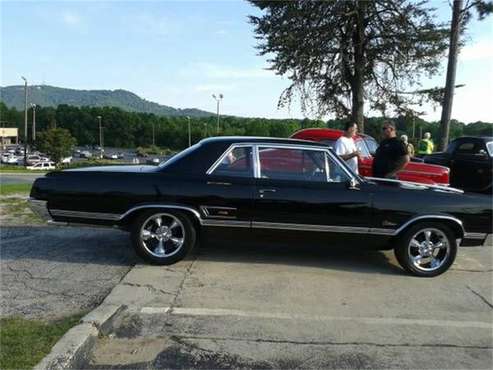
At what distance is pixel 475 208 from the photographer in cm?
655

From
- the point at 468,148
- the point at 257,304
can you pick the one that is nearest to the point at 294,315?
the point at 257,304

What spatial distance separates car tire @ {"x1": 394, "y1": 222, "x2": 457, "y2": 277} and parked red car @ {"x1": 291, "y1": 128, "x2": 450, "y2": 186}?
2.71 m

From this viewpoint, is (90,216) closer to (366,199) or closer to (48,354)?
(48,354)

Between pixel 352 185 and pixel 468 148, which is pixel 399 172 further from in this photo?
pixel 468 148

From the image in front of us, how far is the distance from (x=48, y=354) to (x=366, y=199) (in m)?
3.85

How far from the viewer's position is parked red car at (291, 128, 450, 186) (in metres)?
9.56

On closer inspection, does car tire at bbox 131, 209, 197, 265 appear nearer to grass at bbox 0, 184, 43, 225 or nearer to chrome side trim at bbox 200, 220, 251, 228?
chrome side trim at bbox 200, 220, 251, 228

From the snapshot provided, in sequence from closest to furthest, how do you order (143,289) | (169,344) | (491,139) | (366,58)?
(169,344)
(143,289)
(491,139)
(366,58)

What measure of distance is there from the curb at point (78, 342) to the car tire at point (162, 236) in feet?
5.18

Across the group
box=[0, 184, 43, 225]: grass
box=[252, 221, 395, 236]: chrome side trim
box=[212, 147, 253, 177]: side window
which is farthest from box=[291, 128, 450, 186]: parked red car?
box=[0, 184, 43, 225]: grass

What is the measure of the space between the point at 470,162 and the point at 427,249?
7.20 metres

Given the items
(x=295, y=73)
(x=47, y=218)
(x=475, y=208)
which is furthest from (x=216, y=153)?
(x=295, y=73)

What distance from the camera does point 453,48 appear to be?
1692cm

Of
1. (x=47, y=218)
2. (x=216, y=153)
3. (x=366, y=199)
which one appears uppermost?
(x=216, y=153)
